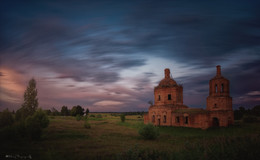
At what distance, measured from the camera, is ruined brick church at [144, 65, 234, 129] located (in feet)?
104

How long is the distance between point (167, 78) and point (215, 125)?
49.4ft

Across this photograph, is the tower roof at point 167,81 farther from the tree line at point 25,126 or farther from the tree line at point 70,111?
the tree line at point 70,111

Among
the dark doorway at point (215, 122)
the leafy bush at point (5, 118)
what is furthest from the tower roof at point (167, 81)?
the leafy bush at point (5, 118)

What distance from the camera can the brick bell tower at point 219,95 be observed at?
1280 inches

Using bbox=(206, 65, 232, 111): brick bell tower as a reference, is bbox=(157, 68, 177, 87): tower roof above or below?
above

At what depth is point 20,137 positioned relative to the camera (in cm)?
2206

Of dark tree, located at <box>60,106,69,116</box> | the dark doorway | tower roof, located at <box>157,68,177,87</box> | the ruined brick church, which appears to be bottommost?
dark tree, located at <box>60,106,69,116</box>

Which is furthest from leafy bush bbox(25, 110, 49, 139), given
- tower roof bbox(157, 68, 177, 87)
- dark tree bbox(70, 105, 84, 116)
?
dark tree bbox(70, 105, 84, 116)

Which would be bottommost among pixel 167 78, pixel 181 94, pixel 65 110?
pixel 65 110

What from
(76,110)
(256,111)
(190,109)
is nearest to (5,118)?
(190,109)

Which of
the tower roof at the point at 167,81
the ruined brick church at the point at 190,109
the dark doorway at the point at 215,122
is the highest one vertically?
the tower roof at the point at 167,81

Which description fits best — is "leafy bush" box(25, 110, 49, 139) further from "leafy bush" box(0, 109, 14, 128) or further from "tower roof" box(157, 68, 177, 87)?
"tower roof" box(157, 68, 177, 87)

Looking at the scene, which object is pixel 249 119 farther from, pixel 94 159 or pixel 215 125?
pixel 94 159

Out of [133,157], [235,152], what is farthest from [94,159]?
[235,152]
